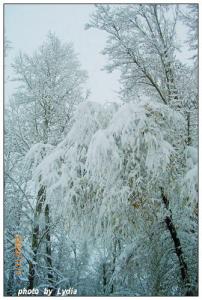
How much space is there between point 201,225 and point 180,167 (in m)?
1.01

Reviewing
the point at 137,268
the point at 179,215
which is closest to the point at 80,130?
the point at 179,215

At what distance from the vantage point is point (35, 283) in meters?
5.89

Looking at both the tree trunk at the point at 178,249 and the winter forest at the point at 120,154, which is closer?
the winter forest at the point at 120,154

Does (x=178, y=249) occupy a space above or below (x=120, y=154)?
below

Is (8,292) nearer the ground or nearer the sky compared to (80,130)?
nearer the ground

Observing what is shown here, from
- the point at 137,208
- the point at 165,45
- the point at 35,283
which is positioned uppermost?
the point at 165,45

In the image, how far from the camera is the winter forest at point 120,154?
4027mm

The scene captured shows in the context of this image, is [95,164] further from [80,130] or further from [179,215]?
[179,215]

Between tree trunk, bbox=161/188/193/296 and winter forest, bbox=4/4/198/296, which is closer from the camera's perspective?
winter forest, bbox=4/4/198/296

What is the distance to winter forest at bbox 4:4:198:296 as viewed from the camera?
403 centimetres

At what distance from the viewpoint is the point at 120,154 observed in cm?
403

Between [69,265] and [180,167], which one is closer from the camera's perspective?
[180,167]

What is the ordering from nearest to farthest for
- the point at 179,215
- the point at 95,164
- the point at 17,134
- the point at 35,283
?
1. the point at 95,164
2. the point at 179,215
3. the point at 35,283
4. the point at 17,134

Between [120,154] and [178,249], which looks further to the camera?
[178,249]
